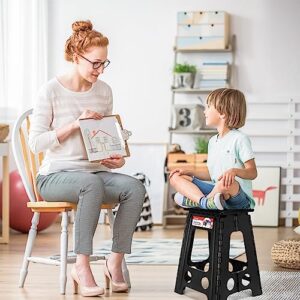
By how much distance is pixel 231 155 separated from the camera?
11.5ft

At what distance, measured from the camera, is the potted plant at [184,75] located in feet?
24.1

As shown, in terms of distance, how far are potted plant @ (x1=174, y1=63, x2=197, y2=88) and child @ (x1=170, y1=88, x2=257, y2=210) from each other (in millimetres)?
3714

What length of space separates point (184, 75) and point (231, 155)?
388cm

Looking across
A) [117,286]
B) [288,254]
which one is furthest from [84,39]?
[288,254]

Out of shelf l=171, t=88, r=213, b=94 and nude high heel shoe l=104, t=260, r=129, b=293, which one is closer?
nude high heel shoe l=104, t=260, r=129, b=293

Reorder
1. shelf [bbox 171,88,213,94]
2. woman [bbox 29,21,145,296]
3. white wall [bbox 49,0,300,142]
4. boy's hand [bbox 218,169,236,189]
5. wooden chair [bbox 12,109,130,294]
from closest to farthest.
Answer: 1. boy's hand [bbox 218,169,236,189]
2. woman [bbox 29,21,145,296]
3. wooden chair [bbox 12,109,130,294]
4. shelf [bbox 171,88,213,94]
5. white wall [bbox 49,0,300,142]

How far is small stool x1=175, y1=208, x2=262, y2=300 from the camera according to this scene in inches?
136

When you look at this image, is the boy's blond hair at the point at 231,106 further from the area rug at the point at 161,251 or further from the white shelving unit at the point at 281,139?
the white shelving unit at the point at 281,139

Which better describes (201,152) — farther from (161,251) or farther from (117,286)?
(117,286)

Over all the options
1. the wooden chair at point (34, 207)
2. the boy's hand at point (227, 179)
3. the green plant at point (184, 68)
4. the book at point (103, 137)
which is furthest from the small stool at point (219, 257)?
the green plant at point (184, 68)

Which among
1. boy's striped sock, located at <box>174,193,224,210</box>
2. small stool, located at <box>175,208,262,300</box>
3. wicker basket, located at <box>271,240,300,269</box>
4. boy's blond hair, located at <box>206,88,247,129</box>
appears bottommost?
wicker basket, located at <box>271,240,300,269</box>

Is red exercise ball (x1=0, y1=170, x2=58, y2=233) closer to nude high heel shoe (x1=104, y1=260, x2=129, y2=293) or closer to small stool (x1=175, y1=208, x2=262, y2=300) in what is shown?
nude high heel shoe (x1=104, y1=260, x2=129, y2=293)

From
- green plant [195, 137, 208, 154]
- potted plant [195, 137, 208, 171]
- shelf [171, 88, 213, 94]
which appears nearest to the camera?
potted plant [195, 137, 208, 171]

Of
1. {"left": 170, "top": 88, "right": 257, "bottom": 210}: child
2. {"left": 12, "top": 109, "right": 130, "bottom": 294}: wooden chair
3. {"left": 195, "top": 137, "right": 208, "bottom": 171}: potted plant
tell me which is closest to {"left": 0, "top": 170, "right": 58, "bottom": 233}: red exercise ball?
{"left": 195, "top": 137, "right": 208, "bottom": 171}: potted plant
